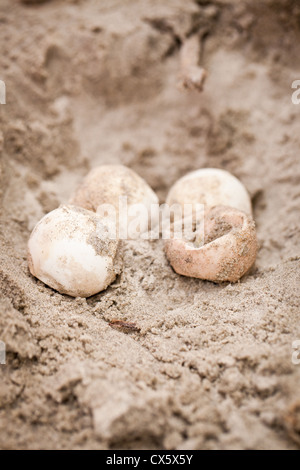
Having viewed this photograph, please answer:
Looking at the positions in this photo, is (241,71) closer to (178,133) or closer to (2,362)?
(178,133)

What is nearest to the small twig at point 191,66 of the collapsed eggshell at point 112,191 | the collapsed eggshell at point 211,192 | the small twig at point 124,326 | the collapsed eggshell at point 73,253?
the collapsed eggshell at point 211,192

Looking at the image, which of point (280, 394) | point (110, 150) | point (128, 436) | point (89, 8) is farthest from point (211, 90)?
point (128, 436)

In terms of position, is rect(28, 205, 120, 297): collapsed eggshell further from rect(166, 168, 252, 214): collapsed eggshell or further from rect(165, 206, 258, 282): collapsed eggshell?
rect(166, 168, 252, 214): collapsed eggshell

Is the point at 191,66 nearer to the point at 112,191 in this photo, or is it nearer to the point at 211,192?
the point at 211,192

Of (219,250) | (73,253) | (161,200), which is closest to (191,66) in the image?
(161,200)

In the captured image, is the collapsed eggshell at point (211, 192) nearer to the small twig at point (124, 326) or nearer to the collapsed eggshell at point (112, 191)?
the collapsed eggshell at point (112, 191)
